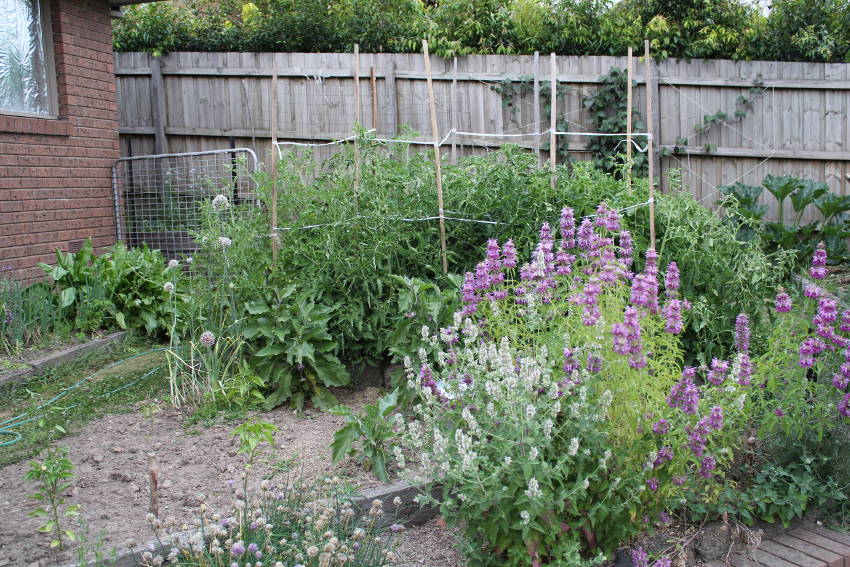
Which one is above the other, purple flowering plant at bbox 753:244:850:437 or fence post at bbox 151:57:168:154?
fence post at bbox 151:57:168:154

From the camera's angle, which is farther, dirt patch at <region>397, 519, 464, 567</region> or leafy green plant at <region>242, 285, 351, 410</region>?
leafy green plant at <region>242, 285, 351, 410</region>

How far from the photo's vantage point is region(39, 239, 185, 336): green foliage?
5801 millimetres

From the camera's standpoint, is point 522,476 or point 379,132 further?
point 379,132

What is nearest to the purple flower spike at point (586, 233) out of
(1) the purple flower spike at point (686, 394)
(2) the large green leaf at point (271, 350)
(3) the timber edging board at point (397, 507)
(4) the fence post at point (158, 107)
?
(1) the purple flower spike at point (686, 394)

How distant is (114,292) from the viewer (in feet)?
19.6

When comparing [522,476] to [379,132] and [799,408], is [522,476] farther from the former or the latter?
[379,132]

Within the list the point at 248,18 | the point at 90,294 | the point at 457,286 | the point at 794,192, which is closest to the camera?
the point at 457,286

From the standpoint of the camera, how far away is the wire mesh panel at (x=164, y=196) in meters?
7.79

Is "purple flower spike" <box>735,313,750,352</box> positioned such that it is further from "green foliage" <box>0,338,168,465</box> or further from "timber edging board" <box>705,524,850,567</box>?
"green foliage" <box>0,338,168,465</box>

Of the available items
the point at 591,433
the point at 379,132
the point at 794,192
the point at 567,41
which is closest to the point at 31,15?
the point at 379,132

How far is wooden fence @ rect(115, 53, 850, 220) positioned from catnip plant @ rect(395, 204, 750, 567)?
5.51 meters

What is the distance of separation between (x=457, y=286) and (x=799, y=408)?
1905mm

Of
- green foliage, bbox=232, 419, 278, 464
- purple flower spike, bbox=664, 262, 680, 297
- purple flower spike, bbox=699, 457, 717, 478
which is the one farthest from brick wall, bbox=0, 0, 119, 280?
purple flower spike, bbox=699, 457, 717, 478

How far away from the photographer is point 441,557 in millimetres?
2969
